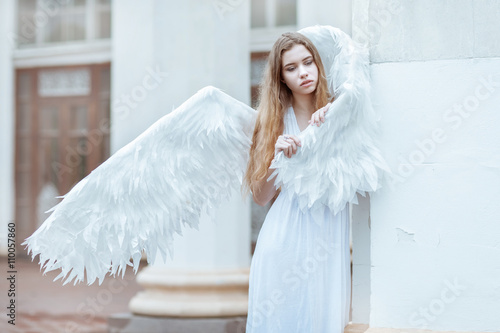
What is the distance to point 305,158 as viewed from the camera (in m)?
2.00

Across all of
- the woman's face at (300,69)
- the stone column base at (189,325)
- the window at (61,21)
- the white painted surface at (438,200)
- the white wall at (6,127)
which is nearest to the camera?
the white painted surface at (438,200)

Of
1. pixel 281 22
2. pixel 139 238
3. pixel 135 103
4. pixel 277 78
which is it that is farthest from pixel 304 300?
pixel 281 22

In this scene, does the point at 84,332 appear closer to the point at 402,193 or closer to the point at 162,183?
the point at 162,183

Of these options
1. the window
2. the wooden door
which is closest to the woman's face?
the wooden door

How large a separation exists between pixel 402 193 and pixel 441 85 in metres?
0.36

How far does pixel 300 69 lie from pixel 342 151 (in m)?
0.33

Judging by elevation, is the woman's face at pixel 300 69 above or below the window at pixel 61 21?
below

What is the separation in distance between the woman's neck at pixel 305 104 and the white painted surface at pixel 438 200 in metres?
0.27

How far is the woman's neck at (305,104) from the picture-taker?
2180mm

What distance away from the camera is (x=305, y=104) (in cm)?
218

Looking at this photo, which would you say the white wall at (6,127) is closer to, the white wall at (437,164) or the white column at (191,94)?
the white column at (191,94)

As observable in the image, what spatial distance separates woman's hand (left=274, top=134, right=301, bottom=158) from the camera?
1.98 metres
